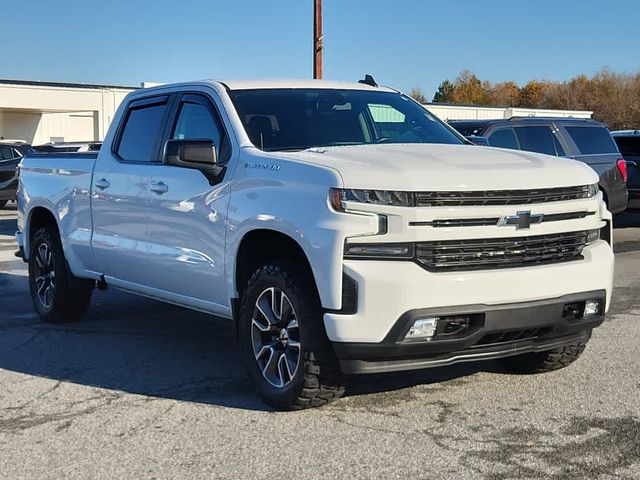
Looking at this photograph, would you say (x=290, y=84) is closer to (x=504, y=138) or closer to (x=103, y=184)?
(x=103, y=184)

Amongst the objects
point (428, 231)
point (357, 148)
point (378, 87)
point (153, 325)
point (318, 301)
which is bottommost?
point (153, 325)

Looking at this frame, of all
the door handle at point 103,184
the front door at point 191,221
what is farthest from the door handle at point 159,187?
the door handle at point 103,184

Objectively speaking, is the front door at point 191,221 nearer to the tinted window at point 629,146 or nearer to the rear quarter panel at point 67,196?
the rear quarter panel at point 67,196

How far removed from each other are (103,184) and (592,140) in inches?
355

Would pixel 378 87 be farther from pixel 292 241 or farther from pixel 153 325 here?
pixel 153 325

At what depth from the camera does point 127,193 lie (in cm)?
662

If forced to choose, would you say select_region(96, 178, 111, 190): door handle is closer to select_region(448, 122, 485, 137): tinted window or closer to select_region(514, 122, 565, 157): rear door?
select_region(448, 122, 485, 137): tinted window

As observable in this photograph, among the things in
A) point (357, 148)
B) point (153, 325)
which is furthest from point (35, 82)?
point (357, 148)

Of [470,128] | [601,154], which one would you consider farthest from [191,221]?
[601,154]

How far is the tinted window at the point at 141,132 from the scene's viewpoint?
6.68 meters

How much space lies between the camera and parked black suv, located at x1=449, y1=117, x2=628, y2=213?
1289cm

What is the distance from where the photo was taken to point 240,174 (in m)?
5.48

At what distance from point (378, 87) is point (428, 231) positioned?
2.66m

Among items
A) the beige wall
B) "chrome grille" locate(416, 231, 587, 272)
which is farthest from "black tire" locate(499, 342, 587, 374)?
the beige wall
